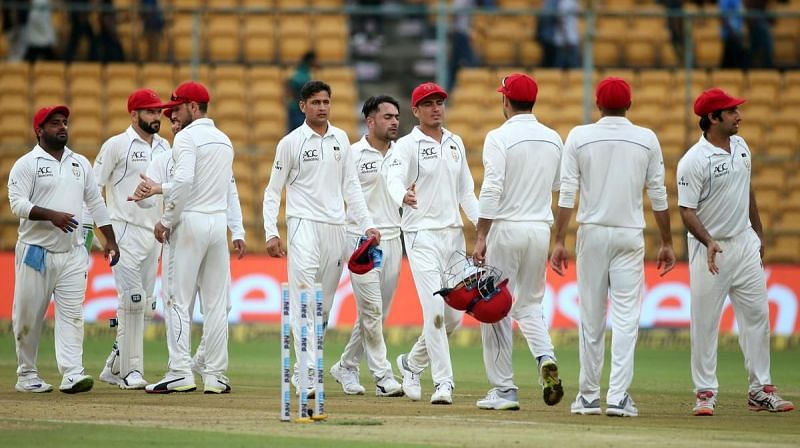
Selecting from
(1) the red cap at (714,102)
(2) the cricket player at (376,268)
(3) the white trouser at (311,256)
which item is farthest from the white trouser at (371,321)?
(1) the red cap at (714,102)

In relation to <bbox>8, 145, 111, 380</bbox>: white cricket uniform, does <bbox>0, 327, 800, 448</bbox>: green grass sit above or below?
below

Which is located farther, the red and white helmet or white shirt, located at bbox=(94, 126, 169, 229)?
white shirt, located at bbox=(94, 126, 169, 229)

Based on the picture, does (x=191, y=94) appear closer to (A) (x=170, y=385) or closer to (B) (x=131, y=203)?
(B) (x=131, y=203)

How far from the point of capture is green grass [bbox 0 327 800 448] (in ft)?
29.8

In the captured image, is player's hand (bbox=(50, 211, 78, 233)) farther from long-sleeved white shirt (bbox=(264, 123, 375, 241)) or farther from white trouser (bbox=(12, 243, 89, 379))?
long-sleeved white shirt (bbox=(264, 123, 375, 241))

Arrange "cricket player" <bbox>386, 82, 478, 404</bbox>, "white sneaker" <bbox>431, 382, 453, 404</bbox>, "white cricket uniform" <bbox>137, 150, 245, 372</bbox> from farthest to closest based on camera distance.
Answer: "white cricket uniform" <bbox>137, 150, 245, 372</bbox> → "cricket player" <bbox>386, 82, 478, 404</bbox> → "white sneaker" <bbox>431, 382, 453, 404</bbox>

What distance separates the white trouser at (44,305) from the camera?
12.2 metres

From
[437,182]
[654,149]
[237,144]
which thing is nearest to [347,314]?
[237,144]

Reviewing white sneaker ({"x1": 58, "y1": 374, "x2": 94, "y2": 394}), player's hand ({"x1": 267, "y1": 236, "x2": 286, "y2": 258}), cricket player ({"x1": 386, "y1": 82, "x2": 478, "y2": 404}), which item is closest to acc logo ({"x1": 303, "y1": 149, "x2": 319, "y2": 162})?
cricket player ({"x1": 386, "y1": 82, "x2": 478, "y2": 404})

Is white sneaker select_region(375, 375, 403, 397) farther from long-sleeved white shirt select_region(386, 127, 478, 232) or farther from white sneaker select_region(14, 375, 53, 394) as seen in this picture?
white sneaker select_region(14, 375, 53, 394)

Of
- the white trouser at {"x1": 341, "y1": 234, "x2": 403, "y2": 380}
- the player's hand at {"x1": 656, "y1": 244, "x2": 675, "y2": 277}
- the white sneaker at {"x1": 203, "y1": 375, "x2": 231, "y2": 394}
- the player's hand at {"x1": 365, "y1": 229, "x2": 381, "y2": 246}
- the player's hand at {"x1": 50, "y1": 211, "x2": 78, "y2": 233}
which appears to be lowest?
the white sneaker at {"x1": 203, "y1": 375, "x2": 231, "y2": 394}

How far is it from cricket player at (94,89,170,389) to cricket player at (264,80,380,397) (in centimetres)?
175

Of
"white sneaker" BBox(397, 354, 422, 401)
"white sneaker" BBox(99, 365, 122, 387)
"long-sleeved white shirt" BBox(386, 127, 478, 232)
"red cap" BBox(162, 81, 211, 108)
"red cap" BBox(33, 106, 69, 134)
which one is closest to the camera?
"long-sleeved white shirt" BBox(386, 127, 478, 232)

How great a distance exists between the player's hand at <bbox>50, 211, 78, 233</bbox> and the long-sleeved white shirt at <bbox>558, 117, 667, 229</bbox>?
4.19m
